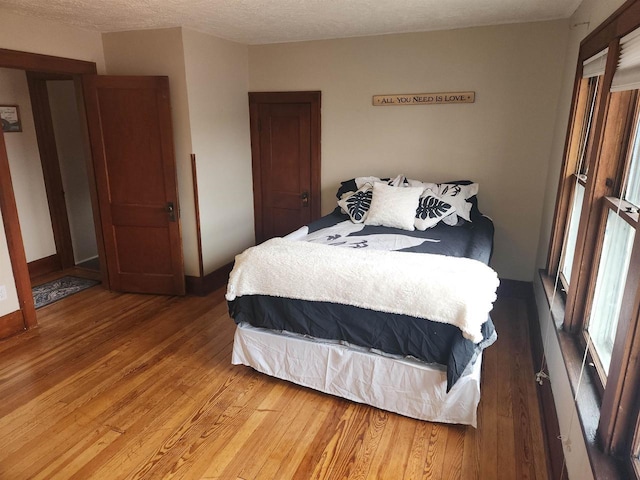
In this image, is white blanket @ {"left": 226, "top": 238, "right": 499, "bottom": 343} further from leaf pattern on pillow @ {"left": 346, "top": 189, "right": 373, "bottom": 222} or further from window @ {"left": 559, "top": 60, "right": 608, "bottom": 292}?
leaf pattern on pillow @ {"left": 346, "top": 189, "right": 373, "bottom": 222}

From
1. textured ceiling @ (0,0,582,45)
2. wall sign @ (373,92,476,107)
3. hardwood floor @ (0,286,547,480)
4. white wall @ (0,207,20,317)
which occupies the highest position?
textured ceiling @ (0,0,582,45)

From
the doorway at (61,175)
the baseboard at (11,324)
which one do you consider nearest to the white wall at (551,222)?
the baseboard at (11,324)

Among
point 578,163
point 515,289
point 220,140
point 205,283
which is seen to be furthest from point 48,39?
point 515,289

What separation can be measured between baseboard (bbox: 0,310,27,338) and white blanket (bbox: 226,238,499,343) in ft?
6.19

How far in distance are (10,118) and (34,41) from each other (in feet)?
4.25

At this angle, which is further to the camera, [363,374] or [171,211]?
[171,211]

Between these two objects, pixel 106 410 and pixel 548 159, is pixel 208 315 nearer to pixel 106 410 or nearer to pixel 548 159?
pixel 106 410

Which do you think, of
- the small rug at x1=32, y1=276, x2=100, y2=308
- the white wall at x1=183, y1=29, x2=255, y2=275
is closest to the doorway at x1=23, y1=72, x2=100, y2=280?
the small rug at x1=32, y1=276, x2=100, y2=308

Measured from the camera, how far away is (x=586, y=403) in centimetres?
162

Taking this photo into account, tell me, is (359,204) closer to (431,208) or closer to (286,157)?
(431,208)

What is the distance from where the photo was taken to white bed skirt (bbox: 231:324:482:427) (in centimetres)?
216

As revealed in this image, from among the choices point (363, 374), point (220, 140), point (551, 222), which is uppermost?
point (220, 140)

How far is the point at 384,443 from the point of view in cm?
211

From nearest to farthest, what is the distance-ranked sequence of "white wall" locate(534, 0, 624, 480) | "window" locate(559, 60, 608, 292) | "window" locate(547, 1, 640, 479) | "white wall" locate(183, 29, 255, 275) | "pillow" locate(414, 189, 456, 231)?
1. "window" locate(547, 1, 640, 479)
2. "white wall" locate(534, 0, 624, 480)
3. "window" locate(559, 60, 608, 292)
4. "pillow" locate(414, 189, 456, 231)
5. "white wall" locate(183, 29, 255, 275)
